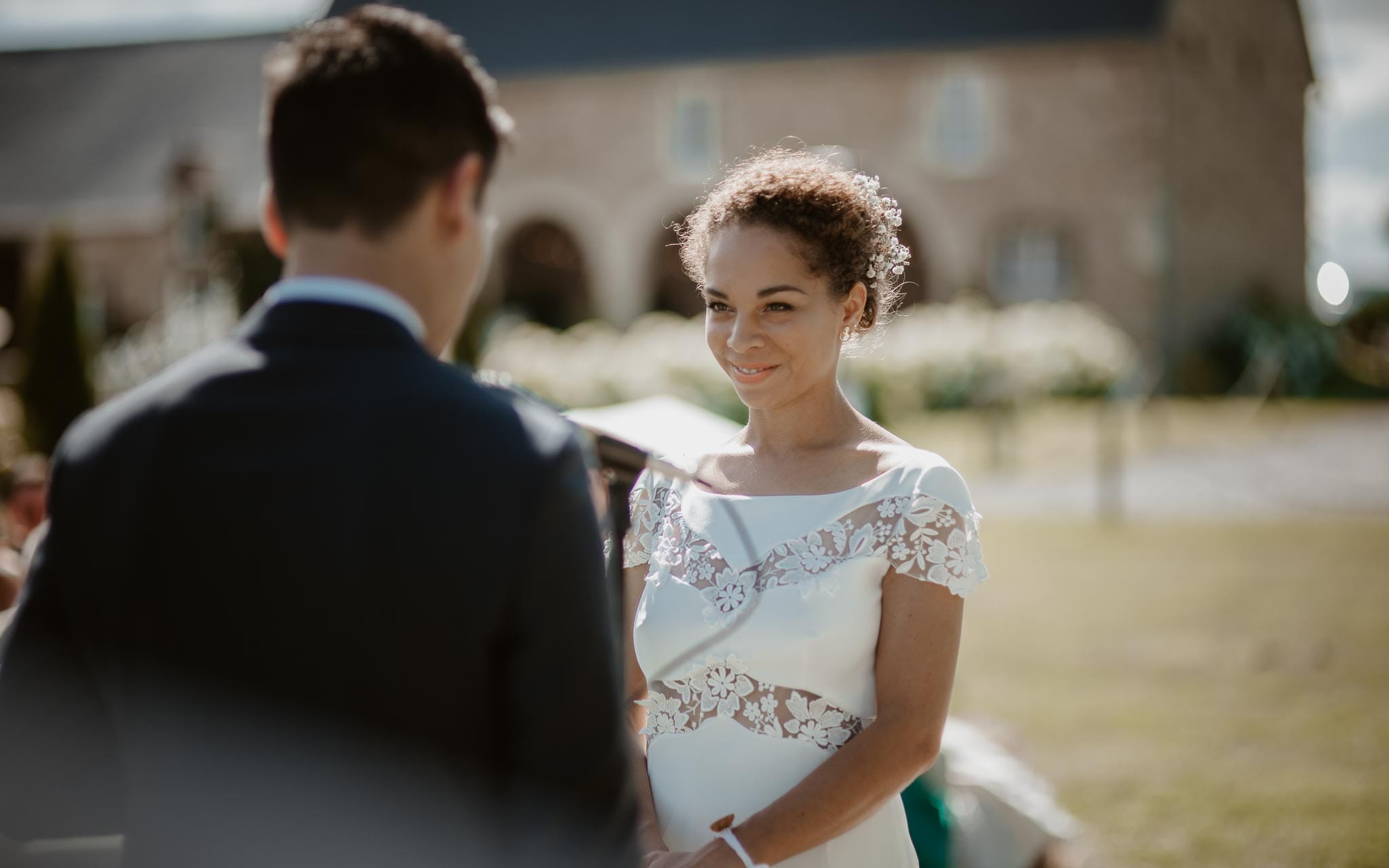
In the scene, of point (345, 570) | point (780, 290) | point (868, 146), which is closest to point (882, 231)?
point (780, 290)

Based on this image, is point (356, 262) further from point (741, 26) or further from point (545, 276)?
point (545, 276)

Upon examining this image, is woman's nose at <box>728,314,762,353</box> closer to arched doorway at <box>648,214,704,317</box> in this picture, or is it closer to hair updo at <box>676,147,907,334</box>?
hair updo at <box>676,147,907,334</box>

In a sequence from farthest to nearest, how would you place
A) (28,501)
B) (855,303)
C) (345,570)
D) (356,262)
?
(28,501)
(855,303)
(356,262)
(345,570)

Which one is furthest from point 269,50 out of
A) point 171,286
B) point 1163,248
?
point 1163,248

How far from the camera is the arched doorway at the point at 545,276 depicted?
2852 cm

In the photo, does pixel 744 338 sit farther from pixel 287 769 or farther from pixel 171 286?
pixel 171 286

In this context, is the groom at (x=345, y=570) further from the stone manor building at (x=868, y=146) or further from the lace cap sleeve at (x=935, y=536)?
the stone manor building at (x=868, y=146)

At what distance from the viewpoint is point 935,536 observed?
216cm

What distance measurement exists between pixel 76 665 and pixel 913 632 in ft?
4.65

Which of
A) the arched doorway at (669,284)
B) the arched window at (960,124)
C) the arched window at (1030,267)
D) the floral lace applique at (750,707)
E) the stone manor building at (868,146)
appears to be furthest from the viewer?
the arched doorway at (669,284)

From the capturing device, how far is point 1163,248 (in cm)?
2378

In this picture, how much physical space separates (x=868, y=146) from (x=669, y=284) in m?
6.80

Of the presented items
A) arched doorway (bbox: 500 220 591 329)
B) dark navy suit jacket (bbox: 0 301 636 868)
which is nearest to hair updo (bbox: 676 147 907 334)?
dark navy suit jacket (bbox: 0 301 636 868)

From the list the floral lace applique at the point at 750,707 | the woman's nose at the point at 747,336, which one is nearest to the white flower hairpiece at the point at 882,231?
the woman's nose at the point at 747,336
